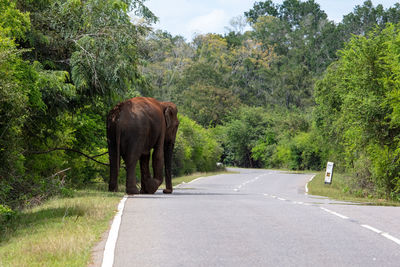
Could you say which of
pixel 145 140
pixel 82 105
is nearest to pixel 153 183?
pixel 145 140

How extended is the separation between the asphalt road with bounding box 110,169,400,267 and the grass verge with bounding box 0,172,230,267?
1.57 feet

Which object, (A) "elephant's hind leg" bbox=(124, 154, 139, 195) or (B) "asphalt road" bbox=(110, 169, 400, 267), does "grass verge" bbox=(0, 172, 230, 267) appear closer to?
(B) "asphalt road" bbox=(110, 169, 400, 267)

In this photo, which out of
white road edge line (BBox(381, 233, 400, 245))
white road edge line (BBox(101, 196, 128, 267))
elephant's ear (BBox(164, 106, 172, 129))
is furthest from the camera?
elephant's ear (BBox(164, 106, 172, 129))

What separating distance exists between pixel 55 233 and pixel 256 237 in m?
3.22

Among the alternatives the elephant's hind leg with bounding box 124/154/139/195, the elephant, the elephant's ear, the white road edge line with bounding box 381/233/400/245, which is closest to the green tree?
the elephant's ear

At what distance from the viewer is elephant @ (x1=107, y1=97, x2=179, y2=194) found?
21406 mm

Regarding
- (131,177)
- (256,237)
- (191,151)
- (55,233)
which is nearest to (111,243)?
(55,233)

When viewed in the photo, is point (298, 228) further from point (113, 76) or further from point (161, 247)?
point (113, 76)

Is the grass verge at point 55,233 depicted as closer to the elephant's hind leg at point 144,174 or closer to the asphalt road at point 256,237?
the asphalt road at point 256,237

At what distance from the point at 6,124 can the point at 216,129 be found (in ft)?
249

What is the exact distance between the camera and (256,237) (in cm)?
987

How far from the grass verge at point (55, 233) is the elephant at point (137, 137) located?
551 cm

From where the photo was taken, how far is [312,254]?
8.38 meters

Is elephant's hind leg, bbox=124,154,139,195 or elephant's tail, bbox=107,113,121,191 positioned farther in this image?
elephant's tail, bbox=107,113,121,191
